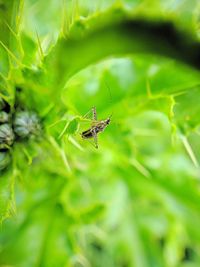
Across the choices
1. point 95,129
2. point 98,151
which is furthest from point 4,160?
point 98,151

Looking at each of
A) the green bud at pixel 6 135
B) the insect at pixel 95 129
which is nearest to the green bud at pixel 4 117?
the green bud at pixel 6 135

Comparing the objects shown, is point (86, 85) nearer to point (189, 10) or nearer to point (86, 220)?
point (189, 10)

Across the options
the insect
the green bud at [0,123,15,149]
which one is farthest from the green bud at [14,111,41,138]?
the insect

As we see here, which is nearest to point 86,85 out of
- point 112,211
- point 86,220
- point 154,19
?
point 154,19

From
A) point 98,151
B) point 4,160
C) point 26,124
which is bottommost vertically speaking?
point 4,160

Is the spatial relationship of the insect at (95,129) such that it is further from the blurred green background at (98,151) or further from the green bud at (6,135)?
the green bud at (6,135)

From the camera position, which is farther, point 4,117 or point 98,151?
point 98,151

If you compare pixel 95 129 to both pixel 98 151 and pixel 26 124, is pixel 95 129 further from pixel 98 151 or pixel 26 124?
pixel 98 151
